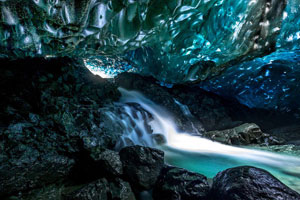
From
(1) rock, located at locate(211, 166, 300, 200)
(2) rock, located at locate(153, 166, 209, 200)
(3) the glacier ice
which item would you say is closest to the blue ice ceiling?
(3) the glacier ice

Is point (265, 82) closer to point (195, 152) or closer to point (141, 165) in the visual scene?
point (195, 152)

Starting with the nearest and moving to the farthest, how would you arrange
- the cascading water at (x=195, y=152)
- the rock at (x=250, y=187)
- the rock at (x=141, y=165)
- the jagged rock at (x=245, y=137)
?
the rock at (x=250, y=187)
the rock at (x=141, y=165)
the cascading water at (x=195, y=152)
the jagged rock at (x=245, y=137)

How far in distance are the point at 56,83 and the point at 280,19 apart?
18.1ft

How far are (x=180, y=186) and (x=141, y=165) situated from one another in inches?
26.6

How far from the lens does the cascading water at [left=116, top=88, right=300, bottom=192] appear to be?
11.1ft

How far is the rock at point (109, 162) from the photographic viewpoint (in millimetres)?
2561

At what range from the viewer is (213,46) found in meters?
4.58

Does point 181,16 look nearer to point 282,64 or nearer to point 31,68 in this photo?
point 31,68

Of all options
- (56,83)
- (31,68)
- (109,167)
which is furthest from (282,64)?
(31,68)

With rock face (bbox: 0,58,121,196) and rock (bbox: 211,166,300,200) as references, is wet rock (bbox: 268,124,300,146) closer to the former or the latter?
rock (bbox: 211,166,300,200)

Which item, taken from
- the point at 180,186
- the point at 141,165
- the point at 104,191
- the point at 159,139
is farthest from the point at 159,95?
the point at 104,191

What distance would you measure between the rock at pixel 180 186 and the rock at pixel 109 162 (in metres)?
0.66

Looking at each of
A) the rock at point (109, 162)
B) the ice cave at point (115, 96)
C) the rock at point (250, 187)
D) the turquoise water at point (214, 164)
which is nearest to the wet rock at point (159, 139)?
the ice cave at point (115, 96)

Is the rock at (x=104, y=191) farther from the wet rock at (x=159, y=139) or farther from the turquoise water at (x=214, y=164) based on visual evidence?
the wet rock at (x=159, y=139)
